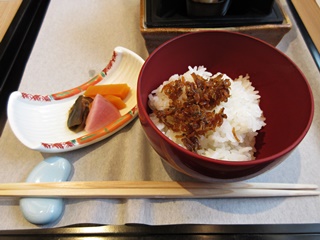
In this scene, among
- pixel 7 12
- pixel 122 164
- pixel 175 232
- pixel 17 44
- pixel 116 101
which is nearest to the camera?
pixel 175 232

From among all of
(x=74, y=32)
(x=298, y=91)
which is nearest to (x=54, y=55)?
(x=74, y=32)

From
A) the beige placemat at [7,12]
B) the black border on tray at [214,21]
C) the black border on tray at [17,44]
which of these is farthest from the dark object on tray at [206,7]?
the beige placemat at [7,12]

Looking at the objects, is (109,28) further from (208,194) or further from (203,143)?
(208,194)

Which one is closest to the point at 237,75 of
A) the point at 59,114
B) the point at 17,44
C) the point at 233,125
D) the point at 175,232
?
the point at 233,125

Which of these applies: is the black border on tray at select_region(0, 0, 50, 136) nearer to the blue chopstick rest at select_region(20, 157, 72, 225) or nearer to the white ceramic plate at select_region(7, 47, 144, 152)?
the white ceramic plate at select_region(7, 47, 144, 152)

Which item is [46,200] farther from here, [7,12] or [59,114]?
[7,12]

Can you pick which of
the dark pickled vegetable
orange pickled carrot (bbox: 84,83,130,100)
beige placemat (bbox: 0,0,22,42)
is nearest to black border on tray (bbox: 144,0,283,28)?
orange pickled carrot (bbox: 84,83,130,100)
